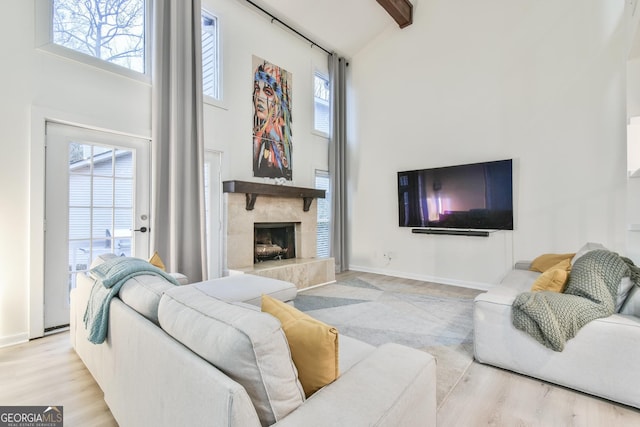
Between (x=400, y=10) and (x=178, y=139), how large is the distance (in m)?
3.79

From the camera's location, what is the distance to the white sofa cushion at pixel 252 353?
83 centimetres

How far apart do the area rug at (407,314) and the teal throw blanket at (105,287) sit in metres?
1.76

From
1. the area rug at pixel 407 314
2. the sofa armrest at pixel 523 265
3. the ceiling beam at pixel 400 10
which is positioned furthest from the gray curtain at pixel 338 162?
the sofa armrest at pixel 523 265

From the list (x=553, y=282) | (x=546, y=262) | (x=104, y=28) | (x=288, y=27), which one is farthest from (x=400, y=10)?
(x=553, y=282)

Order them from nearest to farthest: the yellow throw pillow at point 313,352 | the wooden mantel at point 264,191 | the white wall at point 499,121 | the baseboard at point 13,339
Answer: the yellow throw pillow at point 313,352, the baseboard at point 13,339, the white wall at point 499,121, the wooden mantel at point 264,191

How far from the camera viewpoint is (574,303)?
1.88 metres

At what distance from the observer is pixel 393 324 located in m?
2.91

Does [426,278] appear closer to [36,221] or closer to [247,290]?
[247,290]

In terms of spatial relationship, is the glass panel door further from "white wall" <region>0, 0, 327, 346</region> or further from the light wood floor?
the light wood floor

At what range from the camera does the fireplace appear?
4.46 meters

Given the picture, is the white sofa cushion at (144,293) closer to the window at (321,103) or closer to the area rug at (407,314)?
the area rug at (407,314)

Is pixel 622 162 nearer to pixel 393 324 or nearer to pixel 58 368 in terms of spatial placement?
pixel 393 324

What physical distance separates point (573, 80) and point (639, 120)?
959 mm

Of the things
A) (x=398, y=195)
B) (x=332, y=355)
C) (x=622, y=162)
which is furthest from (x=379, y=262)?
(x=332, y=355)
